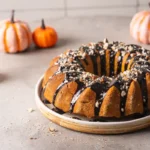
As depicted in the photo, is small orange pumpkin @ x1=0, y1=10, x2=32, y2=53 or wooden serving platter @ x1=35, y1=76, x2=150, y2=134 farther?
small orange pumpkin @ x1=0, y1=10, x2=32, y2=53

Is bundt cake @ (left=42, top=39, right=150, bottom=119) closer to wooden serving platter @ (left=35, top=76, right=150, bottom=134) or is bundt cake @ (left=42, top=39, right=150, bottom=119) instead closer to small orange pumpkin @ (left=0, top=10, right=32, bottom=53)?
wooden serving platter @ (left=35, top=76, right=150, bottom=134)

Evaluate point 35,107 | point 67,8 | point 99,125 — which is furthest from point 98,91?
point 67,8

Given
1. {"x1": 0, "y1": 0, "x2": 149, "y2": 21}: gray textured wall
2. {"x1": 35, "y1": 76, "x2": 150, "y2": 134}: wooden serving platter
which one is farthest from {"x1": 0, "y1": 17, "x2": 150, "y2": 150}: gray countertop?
{"x1": 0, "y1": 0, "x2": 149, "y2": 21}: gray textured wall

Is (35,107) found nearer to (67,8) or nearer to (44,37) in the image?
(44,37)

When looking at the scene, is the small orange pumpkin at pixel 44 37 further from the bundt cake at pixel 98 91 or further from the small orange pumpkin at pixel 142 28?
the bundt cake at pixel 98 91

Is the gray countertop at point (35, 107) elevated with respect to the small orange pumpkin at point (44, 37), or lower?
lower

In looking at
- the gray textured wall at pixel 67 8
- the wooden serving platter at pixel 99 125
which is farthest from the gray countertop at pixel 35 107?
the gray textured wall at pixel 67 8

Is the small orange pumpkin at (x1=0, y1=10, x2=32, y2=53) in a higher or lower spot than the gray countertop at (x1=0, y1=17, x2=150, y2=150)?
higher
